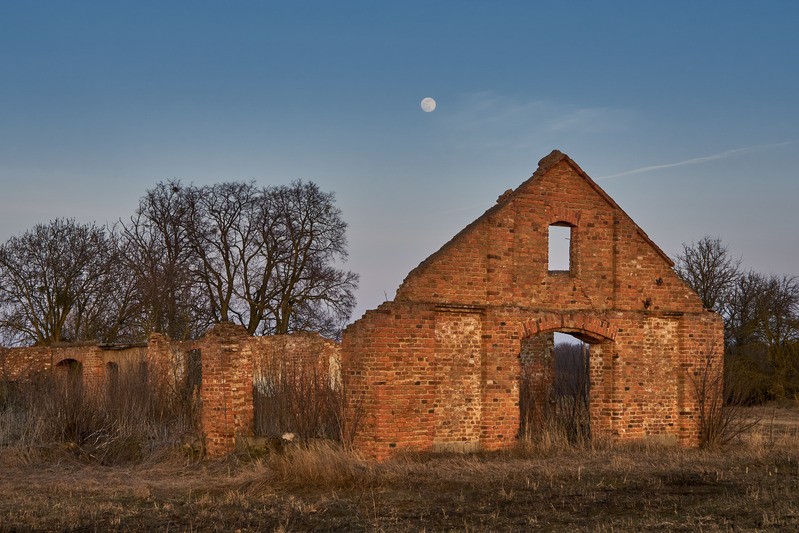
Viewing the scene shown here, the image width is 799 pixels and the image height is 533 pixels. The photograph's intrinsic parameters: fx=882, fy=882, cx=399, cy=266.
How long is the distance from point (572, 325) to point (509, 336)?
124cm

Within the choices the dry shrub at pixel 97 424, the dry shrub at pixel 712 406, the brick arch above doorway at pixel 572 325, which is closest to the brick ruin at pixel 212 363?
the dry shrub at pixel 97 424

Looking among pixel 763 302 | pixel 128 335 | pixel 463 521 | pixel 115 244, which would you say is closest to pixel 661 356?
pixel 463 521

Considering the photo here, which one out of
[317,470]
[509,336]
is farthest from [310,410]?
[509,336]

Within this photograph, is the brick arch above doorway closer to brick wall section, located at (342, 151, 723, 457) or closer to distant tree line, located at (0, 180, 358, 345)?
brick wall section, located at (342, 151, 723, 457)

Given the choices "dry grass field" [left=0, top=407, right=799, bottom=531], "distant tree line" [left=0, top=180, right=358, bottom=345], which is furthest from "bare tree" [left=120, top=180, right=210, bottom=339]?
"dry grass field" [left=0, top=407, right=799, bottom=531]

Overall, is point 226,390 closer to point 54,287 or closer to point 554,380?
point 554,380

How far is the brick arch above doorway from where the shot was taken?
15383 mm

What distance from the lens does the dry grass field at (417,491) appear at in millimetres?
9930

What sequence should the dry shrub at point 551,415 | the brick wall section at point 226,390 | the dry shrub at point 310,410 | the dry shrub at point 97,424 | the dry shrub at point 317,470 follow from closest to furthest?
the dry shrub at point 317,470 < the dry shrub at point 310,410 < the dry shrub at point 551,415 < the dry shrub at point 97,424 < the brick wall section at point 226,390

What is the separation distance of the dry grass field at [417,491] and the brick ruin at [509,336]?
70 centimetres

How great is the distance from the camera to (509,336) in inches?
598

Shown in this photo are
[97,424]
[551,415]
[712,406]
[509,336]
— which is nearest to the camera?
[509,336]

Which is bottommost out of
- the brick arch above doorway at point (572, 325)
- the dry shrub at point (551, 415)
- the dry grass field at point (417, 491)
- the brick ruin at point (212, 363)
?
the dry grass field at point (417, 491)

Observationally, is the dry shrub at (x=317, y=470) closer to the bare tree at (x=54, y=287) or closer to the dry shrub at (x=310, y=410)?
the dry shrub at (x=310, y=410)
